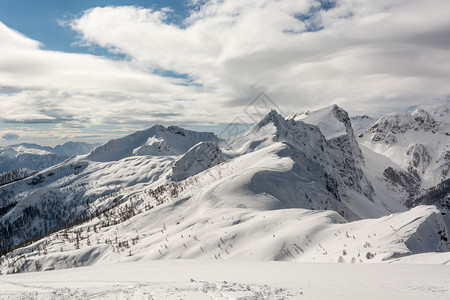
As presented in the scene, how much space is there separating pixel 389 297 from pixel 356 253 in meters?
6.96

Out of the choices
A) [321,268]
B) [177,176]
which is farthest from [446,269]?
[177,176]

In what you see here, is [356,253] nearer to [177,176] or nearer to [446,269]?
[446,269]

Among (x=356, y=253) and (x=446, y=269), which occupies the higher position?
(x=446, y=269)

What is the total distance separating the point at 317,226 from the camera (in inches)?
731

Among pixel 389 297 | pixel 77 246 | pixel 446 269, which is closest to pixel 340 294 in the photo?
pixel 389 297

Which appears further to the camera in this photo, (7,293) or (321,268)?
(321,268)

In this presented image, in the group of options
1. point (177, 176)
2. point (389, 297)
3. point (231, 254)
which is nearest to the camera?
point (389, 297)

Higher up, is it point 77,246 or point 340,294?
point 340,294

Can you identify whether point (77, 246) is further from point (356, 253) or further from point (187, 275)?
point (356, 253)

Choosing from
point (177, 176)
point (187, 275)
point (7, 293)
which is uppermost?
point (7, 293)

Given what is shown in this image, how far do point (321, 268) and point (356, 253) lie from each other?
11.7ft

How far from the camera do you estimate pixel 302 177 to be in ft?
129

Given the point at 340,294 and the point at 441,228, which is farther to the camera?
the point at 441,228

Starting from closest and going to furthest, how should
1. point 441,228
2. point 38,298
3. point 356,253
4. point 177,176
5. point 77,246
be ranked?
point 38,298, point 356,253, point 441,228, point 77,246, point 177,176
